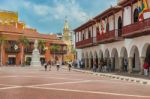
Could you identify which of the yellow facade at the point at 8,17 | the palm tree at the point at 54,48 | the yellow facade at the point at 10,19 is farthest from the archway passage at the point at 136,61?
the yellow facade at the point at 8,17

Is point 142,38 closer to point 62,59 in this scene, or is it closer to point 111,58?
point 111,58

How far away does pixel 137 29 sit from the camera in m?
29.4

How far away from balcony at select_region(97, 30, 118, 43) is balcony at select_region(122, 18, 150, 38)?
12.2 ft

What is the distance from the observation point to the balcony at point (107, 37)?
120 ft

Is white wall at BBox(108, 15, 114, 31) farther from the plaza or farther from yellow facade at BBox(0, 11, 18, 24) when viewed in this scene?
yellow facade at BBox(0, 11, 18, 24)

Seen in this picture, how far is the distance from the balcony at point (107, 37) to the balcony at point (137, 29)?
3.73 m

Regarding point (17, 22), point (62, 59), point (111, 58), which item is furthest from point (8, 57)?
point (111, 58)

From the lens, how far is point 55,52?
90.8 metres

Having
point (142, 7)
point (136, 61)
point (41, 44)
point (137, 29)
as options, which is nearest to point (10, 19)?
point (41, 44)

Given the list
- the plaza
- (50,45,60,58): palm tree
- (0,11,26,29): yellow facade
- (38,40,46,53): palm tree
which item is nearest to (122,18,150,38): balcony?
the plaza

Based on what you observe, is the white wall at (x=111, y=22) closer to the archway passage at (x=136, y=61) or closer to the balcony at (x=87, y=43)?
the balcony at (x=87, y=43)

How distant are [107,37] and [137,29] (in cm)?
926

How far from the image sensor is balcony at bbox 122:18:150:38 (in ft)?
91.0

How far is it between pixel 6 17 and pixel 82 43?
39.6 m
